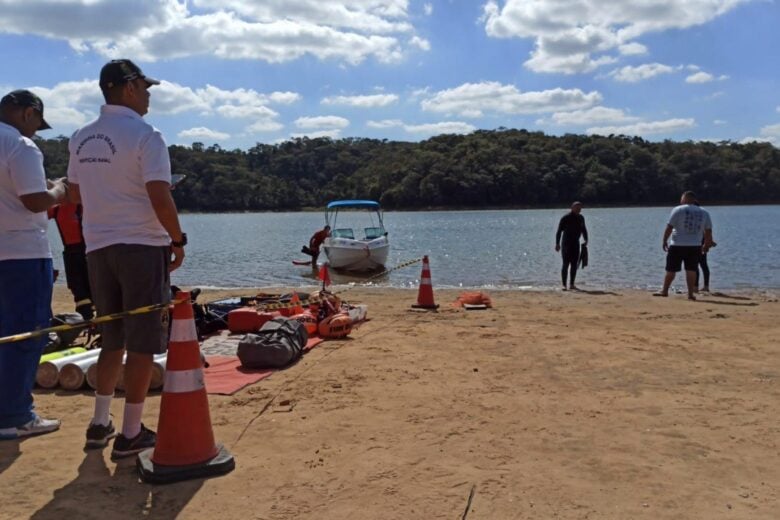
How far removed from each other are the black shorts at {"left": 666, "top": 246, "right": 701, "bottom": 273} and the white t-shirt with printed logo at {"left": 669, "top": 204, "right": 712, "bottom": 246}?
10 centimetres

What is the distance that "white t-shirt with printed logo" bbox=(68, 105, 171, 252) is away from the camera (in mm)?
3600

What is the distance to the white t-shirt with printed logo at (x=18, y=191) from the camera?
3902 millimetres

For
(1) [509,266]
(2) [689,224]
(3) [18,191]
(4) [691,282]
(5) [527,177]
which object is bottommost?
(1) [509,266]

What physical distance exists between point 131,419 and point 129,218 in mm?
1203

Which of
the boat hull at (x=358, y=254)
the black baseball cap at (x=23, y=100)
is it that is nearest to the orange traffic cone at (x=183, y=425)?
the black baseball cap at (x=23, y=100)

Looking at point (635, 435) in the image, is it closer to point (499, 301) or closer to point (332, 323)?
point (332, 323)

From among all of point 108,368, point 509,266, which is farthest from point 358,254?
point 108,368

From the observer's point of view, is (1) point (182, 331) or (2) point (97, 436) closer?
(1) point (182, 331)

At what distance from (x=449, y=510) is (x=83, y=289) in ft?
21.1

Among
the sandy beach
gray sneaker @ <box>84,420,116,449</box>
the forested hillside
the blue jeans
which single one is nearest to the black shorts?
the sandy beach

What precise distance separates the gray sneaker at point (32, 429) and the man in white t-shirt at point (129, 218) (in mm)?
802

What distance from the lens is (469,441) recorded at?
4.11 meters

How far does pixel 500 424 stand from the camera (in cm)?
445

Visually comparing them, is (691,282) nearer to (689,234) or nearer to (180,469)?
(689,234)
